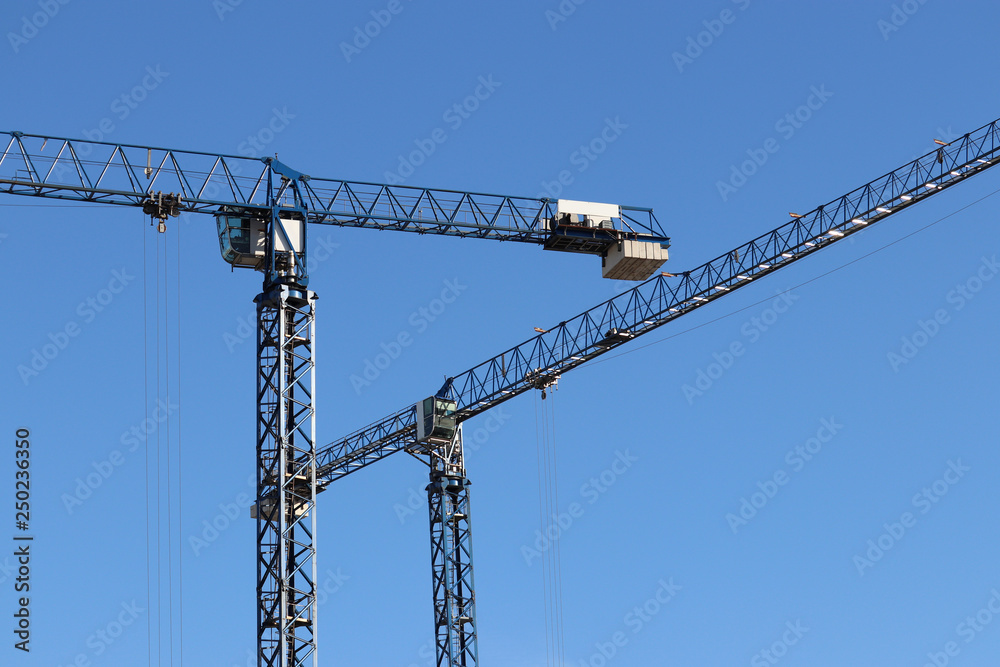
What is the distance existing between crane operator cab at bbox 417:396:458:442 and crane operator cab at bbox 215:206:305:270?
16.7 m

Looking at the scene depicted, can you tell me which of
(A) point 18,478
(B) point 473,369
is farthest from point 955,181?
(A) point 18,478

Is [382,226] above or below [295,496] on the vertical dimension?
above

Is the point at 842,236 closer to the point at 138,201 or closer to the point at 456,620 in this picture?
the point at 456,620

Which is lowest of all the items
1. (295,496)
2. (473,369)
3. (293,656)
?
(293,656)

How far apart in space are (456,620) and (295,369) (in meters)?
22.2

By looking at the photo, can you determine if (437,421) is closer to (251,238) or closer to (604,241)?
(604,241)

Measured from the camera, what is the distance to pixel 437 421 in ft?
286

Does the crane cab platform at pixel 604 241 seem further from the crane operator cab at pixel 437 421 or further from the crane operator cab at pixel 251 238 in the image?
the crane operator cab at pixel 251 238

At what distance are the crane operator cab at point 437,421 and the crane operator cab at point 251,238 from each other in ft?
54.6

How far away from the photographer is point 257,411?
229 ft

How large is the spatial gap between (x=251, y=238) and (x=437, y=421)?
17.8 m

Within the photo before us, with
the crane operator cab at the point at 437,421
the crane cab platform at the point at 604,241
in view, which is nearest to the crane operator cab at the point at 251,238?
the crane cab platform at the point at 604,241

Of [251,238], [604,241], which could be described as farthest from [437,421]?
[251,238]

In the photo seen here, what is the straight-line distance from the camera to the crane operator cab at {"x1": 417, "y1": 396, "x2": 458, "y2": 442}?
8706 cm
